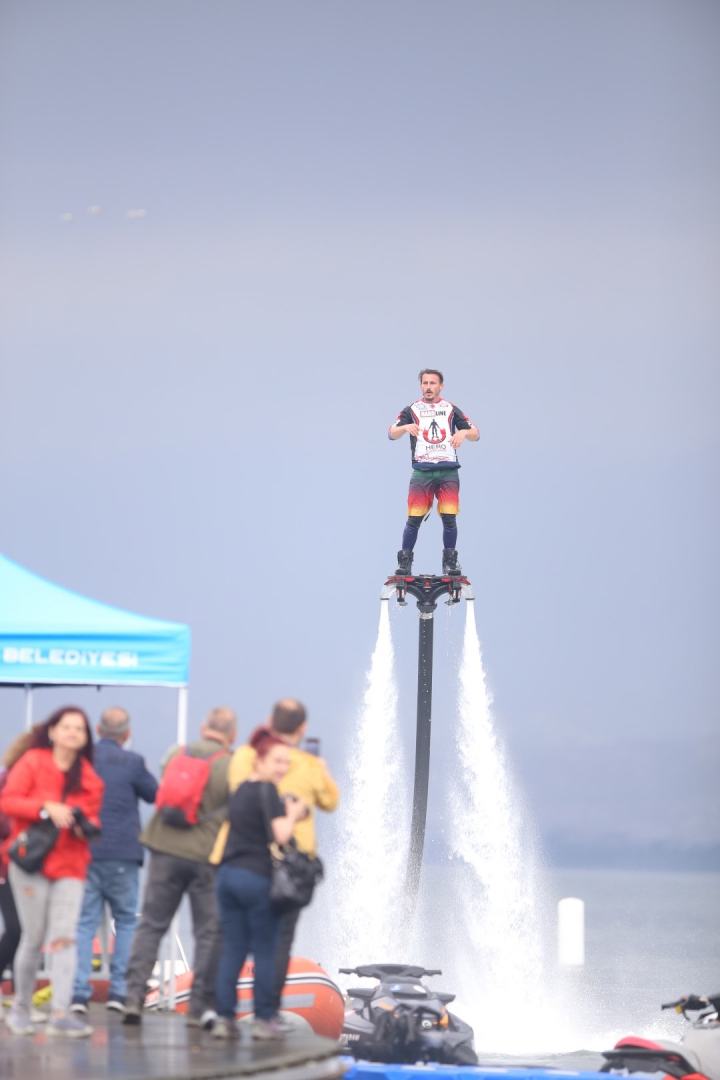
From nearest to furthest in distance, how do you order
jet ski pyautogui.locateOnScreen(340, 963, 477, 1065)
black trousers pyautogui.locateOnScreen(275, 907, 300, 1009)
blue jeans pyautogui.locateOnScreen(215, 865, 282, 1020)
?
blue jeans pyautogui.locateOnScreen(215, 865, 282, 1020) → black trousers pyautogui.locateOnScreen(275, 907, 300, 1009) → jet ski pyautogui.locateOnScreen(340, 963, 477, 1065)

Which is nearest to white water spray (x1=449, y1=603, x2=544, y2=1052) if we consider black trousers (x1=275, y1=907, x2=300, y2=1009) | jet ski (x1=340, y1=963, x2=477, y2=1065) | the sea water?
the sea water

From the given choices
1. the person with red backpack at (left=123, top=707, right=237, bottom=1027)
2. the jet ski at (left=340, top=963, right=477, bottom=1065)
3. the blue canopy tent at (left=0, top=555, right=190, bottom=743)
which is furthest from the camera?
the jet ski at (left=340, top=963, right=477, bottom=1065)

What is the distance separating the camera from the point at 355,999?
16.0 m

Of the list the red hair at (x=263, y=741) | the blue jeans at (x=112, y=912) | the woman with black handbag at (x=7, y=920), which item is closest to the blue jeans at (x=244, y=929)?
the red hair at (x=263, y=741)

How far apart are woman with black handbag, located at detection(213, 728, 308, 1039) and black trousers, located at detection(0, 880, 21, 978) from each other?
187 cm

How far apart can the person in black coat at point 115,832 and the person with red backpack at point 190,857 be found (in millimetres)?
737

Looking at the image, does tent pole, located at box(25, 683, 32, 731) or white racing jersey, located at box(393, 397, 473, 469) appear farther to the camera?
white racing jersey, located at box(393, 397, 473, 469)

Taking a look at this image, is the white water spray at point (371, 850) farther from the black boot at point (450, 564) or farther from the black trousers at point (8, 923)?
the black trousers at point (8, 923)

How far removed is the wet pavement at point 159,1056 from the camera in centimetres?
843

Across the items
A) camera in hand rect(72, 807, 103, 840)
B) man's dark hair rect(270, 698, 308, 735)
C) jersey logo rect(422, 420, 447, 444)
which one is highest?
A: jersey logo rect(422, 420, 447, 444)

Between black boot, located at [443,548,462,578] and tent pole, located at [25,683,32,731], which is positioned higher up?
black boot, located at [443,548,462,578]

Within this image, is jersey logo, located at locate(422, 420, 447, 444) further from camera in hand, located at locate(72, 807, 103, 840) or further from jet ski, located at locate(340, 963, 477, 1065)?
camera in hand, located at locate(72, 807, 103, 840)

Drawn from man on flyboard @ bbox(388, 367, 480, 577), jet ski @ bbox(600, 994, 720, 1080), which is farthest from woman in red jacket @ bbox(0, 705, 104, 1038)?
man on flyboard @ bbox(388, 367, 480, 577)

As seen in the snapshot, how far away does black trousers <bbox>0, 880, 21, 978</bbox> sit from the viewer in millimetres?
10727
